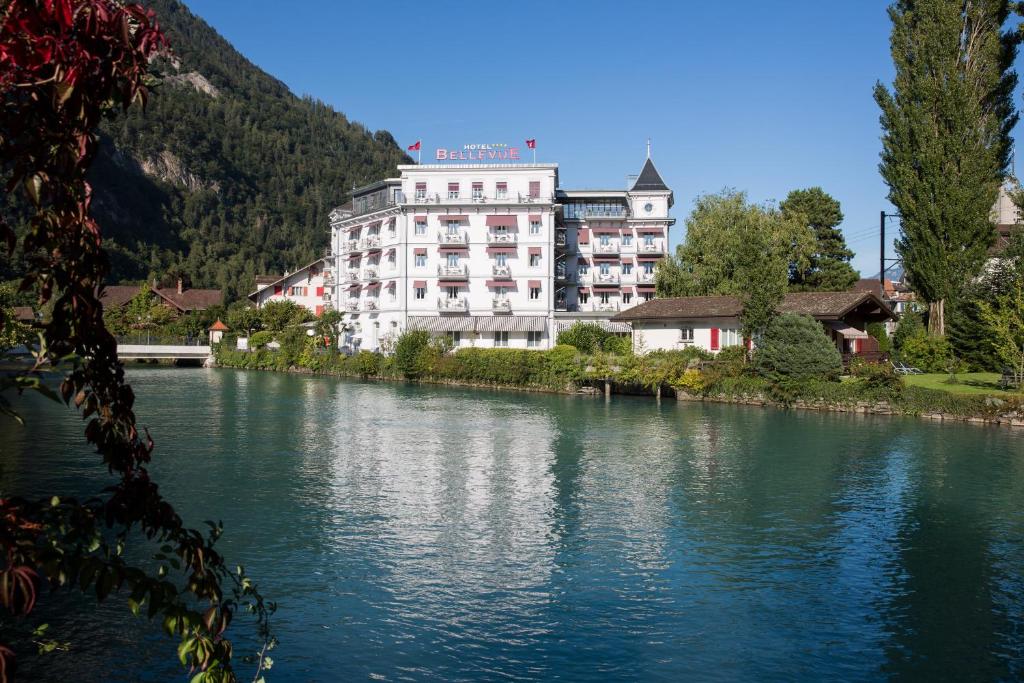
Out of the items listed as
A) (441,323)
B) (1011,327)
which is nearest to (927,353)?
(1011,327)

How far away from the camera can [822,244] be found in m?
74.4

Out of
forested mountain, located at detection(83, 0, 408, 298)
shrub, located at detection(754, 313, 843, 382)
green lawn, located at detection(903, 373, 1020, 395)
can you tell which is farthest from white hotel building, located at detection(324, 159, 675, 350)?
forested mountain, located at detection(83, 0, 408, 298)

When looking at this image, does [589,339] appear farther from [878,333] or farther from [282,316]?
[282,316]

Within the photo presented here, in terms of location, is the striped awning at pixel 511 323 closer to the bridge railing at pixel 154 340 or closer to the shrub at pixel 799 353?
the shrub at pixel 799 353

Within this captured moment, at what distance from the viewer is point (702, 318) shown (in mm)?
56312

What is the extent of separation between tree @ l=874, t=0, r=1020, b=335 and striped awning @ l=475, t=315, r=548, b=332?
29623 mm

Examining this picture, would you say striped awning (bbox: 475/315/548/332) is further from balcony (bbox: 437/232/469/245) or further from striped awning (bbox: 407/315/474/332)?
balcony (bbox: 437/232/469/245)

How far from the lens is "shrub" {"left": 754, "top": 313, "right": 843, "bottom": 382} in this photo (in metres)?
46.2

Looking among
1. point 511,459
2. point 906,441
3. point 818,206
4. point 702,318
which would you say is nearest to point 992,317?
point 906,441

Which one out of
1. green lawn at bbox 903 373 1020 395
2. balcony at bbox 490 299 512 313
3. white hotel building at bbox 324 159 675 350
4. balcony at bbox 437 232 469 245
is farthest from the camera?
balcony at bbox 437 232 469 245

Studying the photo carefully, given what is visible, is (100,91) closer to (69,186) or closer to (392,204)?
(69,186)

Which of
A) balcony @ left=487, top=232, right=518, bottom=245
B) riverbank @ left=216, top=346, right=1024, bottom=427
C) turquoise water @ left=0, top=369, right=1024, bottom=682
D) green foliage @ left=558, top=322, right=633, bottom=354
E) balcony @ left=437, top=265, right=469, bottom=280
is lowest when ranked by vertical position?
turquoise water @ left=0, top=369, right=1024, bottom=682

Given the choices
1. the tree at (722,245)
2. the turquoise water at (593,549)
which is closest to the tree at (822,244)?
the tree at (722,245)

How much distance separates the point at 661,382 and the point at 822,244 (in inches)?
1189
